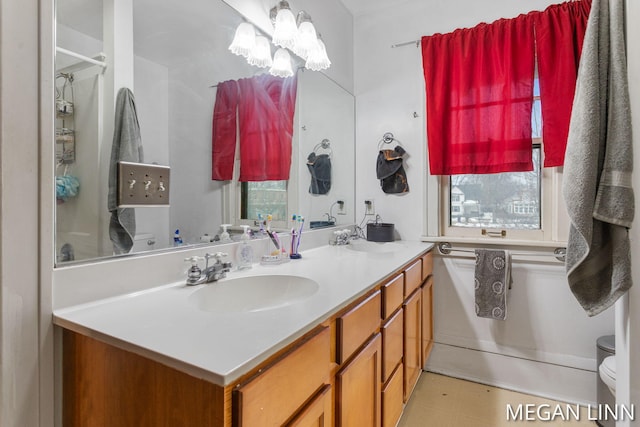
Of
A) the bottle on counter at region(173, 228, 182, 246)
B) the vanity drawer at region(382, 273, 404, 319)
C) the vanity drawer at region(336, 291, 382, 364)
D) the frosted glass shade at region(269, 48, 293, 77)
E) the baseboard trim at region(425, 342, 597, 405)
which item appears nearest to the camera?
the vanity drawer at region(336, 291, 382, 364)

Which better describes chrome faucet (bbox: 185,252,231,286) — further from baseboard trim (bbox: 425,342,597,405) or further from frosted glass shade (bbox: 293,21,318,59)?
baseboard trim (bbox: 425,342,597,405)

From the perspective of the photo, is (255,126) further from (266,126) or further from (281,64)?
(281,64)

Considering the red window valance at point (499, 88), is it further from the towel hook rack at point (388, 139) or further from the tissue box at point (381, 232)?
the tissue box at point (381, 232)

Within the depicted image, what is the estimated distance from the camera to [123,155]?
1.00 metres

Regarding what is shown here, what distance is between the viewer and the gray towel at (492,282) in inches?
76.3

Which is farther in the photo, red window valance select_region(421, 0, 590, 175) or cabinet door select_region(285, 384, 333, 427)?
red window valance select_region(421, 0, 590, 175)

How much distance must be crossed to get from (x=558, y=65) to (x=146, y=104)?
2085 millimetres

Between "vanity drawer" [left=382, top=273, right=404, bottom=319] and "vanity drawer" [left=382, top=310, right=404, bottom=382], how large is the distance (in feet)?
0.14

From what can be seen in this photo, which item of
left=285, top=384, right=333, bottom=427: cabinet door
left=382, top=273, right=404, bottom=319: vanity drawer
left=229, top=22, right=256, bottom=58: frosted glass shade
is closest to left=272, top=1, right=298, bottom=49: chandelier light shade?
left=229, top=22, right=256, bottom=58: frosted glass shade

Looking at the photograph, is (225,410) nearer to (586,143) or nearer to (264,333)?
(264,333)

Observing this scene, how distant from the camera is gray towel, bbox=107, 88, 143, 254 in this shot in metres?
0.98

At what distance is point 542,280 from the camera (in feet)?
6.47

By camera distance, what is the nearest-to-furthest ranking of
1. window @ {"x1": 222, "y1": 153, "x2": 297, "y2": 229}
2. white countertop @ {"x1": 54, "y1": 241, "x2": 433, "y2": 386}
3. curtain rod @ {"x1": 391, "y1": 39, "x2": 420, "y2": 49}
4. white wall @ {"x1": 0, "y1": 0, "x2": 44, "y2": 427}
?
1. white countertop @ {"x1": 54, "y1": 241, "x2": 433, "y2": 386}
2. white wall @ {"x1": 0, "y1": 0, "x2": 44, "y2": 427}
3. window @ {"x1": 222, "y1": 153, "x2": 297, "y2": 229}
4. curtain rod @ {"x1": 391, "y1": 39, "x2": 420, "y2": 49}

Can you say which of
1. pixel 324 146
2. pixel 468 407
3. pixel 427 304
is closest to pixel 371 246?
pixel 427 304
